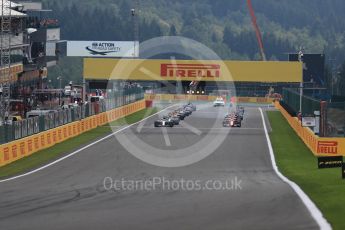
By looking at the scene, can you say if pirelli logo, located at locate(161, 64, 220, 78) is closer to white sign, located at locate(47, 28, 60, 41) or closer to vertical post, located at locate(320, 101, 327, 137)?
white sign, located at locate(47, 28, 60, 41)

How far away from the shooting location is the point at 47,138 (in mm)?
49375

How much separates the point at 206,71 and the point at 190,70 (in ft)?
5.41

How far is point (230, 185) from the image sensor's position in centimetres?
2825

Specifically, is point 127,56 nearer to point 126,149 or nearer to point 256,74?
point 256,74

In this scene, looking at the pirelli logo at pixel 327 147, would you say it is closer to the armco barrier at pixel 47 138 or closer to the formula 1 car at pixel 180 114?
the armco barrier at pixel 47 138

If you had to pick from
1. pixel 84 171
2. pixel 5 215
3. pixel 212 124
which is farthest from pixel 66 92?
pixel 5 215

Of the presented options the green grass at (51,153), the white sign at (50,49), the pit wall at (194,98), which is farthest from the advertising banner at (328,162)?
the white sign at (50,49)

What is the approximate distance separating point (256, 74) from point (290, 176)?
6134 cm

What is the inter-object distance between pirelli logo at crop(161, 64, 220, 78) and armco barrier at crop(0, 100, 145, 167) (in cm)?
1365

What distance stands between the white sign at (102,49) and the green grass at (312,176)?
6710 cm

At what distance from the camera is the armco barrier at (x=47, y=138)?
132 ft

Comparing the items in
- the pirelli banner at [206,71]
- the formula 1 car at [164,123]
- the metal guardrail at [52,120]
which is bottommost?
the formula 1 car at [164,123]

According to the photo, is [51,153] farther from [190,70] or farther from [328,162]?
[190,70]

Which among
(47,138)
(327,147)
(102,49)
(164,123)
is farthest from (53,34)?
(327,147)
